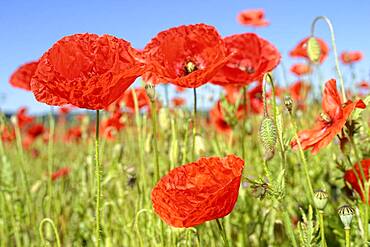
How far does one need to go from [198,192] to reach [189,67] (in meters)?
0.45

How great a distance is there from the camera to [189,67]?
132 centimetres

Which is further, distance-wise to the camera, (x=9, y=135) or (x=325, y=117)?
(x=9, y=135)

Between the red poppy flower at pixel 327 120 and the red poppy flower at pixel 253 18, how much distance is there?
2657 millimetres

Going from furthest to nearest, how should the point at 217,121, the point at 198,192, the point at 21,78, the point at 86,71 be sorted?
1. the point at 217,121
2. the point at 21,78
3. the point at 86,71
4. the point at 198,192

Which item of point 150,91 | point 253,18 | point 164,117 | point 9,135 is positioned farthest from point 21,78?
point 253,18

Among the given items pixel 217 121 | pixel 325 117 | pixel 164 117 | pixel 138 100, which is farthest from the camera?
pixel 217 121

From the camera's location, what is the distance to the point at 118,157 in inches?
82.7

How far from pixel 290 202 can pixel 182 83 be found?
1239mm

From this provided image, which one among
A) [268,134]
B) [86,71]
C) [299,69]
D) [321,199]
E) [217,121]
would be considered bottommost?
[321,199]

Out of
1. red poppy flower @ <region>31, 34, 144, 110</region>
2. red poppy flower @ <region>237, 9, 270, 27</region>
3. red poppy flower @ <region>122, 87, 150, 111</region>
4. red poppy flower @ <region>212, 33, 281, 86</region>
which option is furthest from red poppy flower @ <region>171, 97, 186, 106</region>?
red poppy flower @ <region>31, 34, 144, 110</region>

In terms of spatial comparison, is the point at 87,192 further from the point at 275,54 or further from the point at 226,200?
the point at 226,200

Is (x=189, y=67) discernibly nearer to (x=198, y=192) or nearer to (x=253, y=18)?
(x=198, y=192)

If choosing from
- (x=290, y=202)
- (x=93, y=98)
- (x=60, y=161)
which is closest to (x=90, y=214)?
(x=290, y=202)

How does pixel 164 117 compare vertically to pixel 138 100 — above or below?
below
